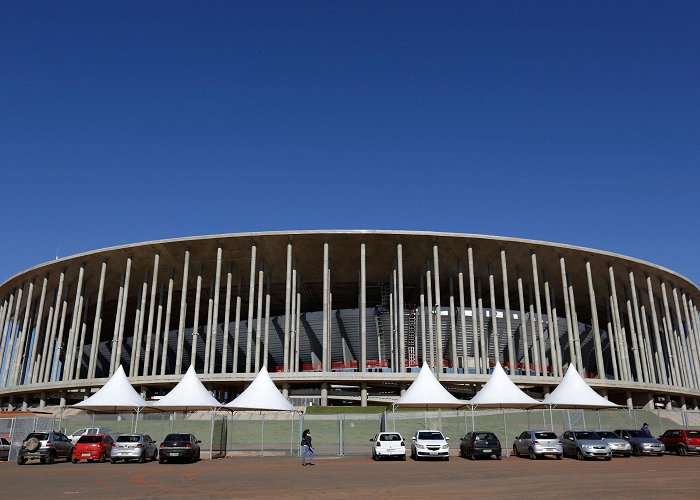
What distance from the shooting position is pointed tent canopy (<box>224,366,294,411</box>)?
104 feet

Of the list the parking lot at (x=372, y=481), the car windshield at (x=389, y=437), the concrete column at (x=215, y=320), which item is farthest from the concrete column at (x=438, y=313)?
the parking lot at (x=372, y=481)

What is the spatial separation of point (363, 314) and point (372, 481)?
119ft

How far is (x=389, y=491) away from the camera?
46.6 ft

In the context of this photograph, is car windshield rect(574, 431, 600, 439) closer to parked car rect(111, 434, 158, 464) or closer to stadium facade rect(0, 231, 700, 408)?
parked car rect(111, 434, 158, 464)

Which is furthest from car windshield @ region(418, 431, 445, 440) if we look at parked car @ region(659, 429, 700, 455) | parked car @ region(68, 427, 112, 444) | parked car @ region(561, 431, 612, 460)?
parked car @ region(68, 427, 112, 444)

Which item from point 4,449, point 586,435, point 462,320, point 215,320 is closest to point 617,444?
point 586,435

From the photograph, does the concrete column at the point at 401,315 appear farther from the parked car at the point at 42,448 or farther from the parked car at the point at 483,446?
the parked car at the point at 42,448

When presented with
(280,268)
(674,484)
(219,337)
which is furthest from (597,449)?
(219,337)

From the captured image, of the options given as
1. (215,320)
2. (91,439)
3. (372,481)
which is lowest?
(372,481)

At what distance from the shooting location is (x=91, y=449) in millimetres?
26438

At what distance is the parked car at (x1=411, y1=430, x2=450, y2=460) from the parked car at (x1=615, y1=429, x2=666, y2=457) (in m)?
9.46

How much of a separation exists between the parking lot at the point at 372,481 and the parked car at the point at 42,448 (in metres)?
4.94

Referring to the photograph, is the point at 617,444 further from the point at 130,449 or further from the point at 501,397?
the point at 130,449

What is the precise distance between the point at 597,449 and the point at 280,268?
40905 mm
